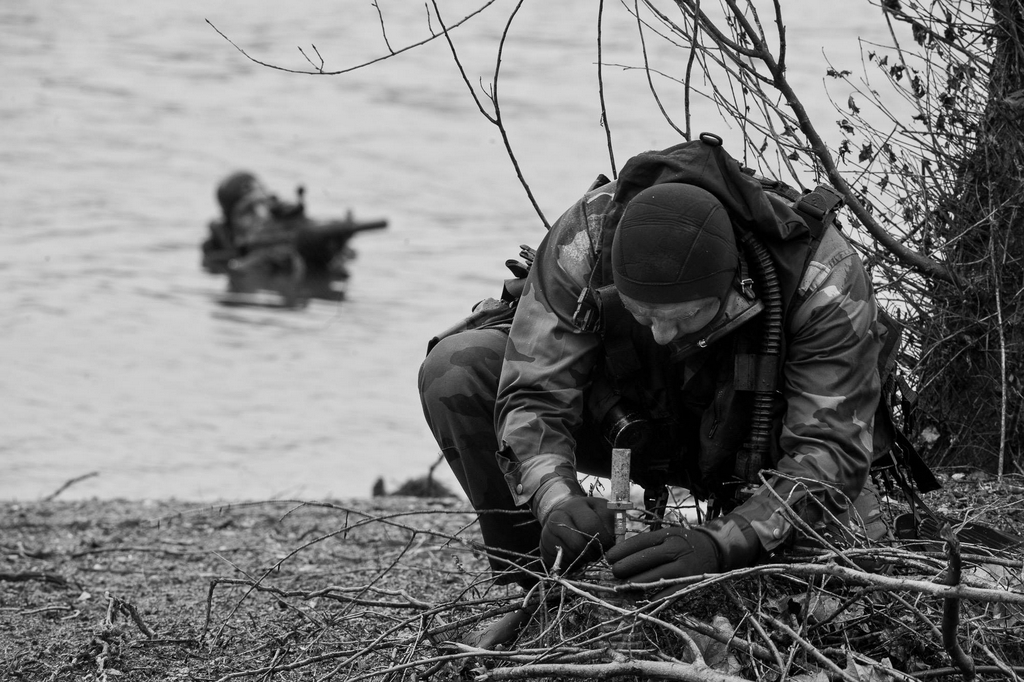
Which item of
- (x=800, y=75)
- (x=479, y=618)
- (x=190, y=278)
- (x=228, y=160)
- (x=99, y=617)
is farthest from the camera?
(x=228, y=160)

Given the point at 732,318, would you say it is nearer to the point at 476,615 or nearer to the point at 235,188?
the point at 476,615

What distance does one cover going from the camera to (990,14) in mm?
3688

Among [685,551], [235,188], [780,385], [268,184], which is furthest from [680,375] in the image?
[268,184]

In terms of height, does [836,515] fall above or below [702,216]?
below

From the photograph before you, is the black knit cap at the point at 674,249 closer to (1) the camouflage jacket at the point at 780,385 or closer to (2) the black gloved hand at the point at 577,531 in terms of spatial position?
(1) the camouflage jacket at the point at 780,385

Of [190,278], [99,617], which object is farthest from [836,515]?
[190,278]

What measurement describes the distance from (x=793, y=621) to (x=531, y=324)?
895 millimetres

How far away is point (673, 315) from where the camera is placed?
273cm

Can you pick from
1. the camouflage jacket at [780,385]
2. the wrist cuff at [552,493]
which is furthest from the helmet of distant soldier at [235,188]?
the wrist cuff at [552,493]

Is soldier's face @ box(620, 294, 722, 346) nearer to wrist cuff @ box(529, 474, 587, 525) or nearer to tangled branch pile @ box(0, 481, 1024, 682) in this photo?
wrist cuff @ box(529, 474, 587, 525)

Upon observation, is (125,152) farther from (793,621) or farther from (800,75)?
(793,621)

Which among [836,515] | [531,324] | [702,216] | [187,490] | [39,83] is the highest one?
[39,83]

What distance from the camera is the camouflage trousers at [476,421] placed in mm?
3115

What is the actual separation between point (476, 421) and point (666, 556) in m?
0.70
